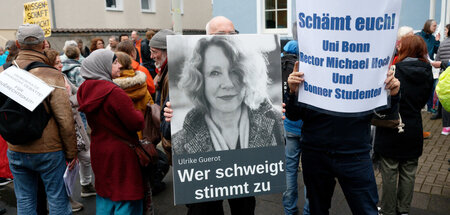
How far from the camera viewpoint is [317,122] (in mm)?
2553

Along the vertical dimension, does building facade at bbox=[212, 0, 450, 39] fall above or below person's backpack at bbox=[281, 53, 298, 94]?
above

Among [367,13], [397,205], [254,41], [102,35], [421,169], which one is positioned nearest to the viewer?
[367,13]

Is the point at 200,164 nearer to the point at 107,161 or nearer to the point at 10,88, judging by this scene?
the point at 107,161

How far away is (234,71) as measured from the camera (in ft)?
7.35

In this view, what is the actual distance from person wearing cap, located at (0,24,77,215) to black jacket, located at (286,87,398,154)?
1964 mm

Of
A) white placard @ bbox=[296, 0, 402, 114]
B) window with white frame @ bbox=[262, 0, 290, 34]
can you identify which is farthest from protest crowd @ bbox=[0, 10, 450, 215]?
window with white frame @ bbox=[262, 0, 290, 34]

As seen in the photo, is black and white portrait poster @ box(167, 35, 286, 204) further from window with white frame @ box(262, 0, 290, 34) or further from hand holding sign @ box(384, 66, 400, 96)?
window with white frame @ box(262, 0, 290, 34)

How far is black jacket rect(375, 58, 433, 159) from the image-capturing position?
3412 mm

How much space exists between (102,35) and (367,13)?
15212mm

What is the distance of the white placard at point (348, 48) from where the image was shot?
2057mm

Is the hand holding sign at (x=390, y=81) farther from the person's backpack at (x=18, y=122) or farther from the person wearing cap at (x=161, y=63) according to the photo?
the person's backpack at (x=18, y=122)

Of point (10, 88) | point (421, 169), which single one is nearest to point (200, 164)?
point (10, 88)

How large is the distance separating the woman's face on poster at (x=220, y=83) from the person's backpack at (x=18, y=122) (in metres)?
1.66

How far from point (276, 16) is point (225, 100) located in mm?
7515
